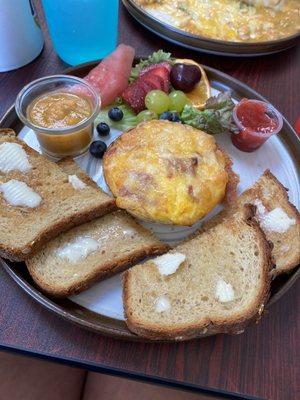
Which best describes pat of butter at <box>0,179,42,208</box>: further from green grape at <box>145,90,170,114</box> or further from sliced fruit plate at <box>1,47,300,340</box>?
green grape at <box>145,90,170,114</box>

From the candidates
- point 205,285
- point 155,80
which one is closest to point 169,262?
point 205,285

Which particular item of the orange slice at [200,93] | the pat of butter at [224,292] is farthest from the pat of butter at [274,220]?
the orange slice at [200,93]

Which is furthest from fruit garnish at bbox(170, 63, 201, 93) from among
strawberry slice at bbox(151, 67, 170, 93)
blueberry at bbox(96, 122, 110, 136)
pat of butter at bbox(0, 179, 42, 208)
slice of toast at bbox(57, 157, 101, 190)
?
pat of butter at bbox(0, 179, 42, 208)

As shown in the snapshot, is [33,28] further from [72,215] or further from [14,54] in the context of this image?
[72,215]

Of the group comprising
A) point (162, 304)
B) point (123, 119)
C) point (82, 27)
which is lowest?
point (162, 304)

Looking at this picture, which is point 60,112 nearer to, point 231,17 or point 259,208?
point 259,208
